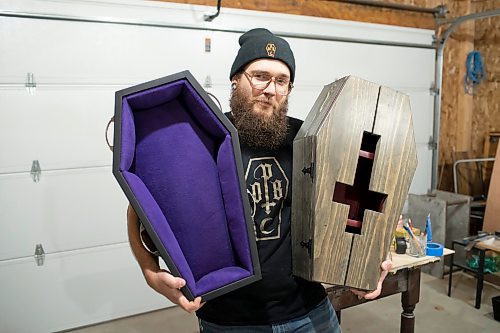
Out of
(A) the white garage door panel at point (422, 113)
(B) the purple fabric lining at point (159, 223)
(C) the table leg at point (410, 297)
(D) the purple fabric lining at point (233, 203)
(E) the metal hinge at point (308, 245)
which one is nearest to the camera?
(B) the purple fabric lining at point (159, 223)

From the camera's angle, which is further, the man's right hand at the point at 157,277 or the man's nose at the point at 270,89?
the man's nose at the point at 270,89

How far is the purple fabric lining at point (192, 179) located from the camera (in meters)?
0.98

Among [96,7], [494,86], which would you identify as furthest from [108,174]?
[494,86]

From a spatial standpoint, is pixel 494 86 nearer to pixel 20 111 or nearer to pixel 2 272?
pixel 20 111

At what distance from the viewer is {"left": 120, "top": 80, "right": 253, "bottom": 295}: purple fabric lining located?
3.23ft

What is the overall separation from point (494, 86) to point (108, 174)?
3884 mm

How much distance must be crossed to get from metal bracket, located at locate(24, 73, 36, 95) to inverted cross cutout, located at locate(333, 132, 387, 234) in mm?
2155

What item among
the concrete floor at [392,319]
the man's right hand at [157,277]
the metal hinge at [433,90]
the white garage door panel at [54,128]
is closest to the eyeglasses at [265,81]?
the man's right hand at [157,277]

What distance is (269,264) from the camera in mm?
1158

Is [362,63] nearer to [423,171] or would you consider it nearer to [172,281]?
[423,171]

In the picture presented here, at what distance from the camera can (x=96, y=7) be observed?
267 cm

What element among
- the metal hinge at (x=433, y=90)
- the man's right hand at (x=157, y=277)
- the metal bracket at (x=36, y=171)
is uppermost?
the metal hinge at (x=433, y=90)

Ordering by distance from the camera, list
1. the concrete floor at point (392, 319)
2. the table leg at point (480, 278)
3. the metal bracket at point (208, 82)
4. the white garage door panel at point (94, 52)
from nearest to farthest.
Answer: the white garage door panel at point (94, 52) < the concrete floor at point (392, 319) < the table leg at point (480, 278) < the metal bracket at point (208, 82)

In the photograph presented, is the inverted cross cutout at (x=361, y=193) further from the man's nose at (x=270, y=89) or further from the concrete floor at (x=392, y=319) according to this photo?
the concrete floor at (x=392, y=319)
